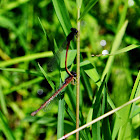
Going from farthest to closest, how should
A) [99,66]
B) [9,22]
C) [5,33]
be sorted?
[5,33], [9,22], [99,66]

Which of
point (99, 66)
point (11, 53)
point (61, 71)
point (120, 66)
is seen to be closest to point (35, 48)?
point (11, 53)

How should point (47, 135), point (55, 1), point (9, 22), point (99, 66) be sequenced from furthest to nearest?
point (9, 22) < point (47, 135) < point (99, 66) < point (55, 1)

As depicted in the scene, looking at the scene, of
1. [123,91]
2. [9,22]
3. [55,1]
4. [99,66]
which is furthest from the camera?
[9,22]

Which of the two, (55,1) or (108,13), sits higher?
(108,13)

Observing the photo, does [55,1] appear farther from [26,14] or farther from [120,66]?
[26,14]

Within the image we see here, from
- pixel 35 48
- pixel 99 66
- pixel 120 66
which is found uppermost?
pixel 35 48

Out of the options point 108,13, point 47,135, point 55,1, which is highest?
point 108,13

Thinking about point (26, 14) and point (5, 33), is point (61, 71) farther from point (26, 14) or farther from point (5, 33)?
point (5, 33)

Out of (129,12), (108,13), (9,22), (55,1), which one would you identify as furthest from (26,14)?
(55,1)

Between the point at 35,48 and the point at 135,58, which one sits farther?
the point at 35,48
